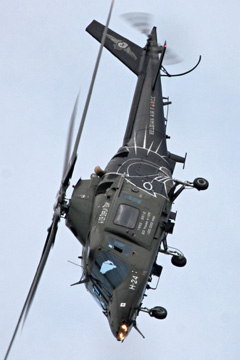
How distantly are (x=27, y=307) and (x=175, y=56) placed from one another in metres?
22.5

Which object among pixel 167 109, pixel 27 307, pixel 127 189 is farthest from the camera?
pixel 167 109

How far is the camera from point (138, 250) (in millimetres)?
54250

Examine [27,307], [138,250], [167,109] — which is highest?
[167,109]

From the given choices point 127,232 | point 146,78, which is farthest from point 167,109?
point 127,232

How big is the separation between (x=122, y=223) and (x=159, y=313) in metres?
4.92

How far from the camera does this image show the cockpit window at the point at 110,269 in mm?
53750

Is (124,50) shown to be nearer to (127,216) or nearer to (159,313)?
(127,216)

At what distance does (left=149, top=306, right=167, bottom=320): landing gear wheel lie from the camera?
5409 centimetres

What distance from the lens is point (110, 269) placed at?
53875mm

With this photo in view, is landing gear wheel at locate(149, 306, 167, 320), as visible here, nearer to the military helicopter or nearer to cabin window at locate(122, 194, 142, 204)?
the military helicopter

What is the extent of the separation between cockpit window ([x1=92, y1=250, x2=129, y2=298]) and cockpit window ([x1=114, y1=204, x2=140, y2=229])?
6.17 feet

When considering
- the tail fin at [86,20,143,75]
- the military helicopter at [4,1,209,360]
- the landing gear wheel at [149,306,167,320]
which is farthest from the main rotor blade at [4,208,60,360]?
the tail fin at [86,20,143,75]

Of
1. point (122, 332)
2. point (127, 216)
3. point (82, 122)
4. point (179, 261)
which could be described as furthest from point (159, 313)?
point (82, 122)

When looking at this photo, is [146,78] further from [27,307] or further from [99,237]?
[27,307]
